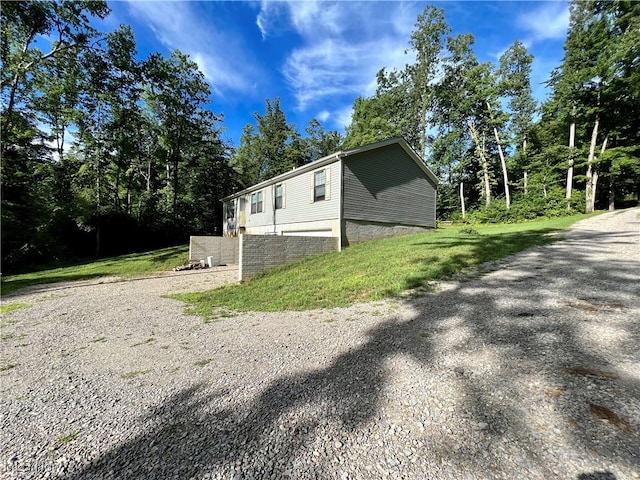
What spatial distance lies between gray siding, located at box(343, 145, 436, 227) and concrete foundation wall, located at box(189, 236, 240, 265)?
6.10m

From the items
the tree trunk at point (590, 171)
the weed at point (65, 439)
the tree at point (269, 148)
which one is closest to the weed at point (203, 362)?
the weed at point (65, 439)

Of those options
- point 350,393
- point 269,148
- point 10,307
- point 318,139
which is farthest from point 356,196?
point 318,139

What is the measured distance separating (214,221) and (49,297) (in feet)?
62.4

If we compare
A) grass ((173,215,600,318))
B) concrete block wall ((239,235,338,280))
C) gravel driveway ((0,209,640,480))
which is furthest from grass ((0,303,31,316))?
concrete block wall ((239,235,338,280))

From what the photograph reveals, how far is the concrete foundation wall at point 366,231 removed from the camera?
11549mm

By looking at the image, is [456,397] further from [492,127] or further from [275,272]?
[492,127]

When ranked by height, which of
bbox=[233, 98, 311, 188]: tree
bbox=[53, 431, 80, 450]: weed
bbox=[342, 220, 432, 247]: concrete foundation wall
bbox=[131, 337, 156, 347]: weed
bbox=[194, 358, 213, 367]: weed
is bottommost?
bbox=[131, 337, 156, 347]: weed

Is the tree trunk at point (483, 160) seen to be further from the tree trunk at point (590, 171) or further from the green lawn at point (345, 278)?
the green lawn at point (345, 278)

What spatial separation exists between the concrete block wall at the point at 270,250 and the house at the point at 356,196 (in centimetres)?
176

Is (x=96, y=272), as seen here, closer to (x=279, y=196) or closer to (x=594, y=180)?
(x=279, y=196)

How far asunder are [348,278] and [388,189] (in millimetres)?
7493

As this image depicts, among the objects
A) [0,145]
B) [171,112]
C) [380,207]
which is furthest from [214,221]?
[380,207]

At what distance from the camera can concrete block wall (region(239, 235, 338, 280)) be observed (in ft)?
27.7

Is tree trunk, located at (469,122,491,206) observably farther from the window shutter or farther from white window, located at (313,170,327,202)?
the window shutter
